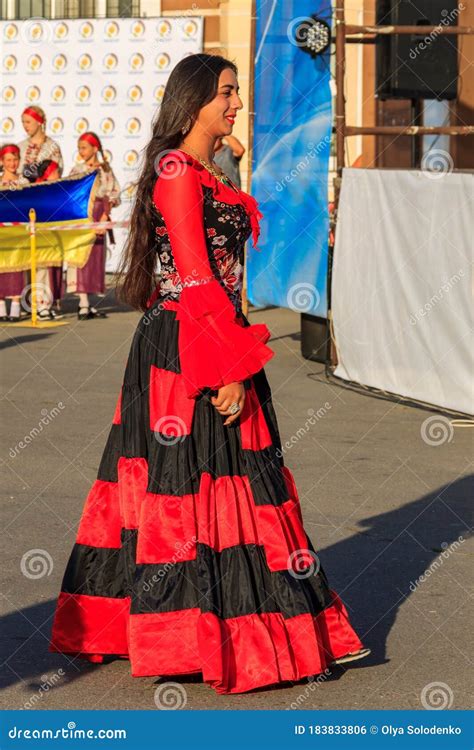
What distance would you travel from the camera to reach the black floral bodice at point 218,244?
4.84 m

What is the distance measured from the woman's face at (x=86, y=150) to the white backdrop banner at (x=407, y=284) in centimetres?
546

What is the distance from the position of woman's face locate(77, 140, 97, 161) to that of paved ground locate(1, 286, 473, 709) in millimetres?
→ 4123

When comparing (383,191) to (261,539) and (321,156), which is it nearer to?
(321,156)

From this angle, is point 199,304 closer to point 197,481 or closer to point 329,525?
point 197,481

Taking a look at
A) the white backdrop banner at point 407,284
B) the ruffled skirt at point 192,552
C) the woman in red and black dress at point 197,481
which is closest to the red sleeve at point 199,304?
the woman in red and black dress at point 197,481

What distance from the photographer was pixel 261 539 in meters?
4.86

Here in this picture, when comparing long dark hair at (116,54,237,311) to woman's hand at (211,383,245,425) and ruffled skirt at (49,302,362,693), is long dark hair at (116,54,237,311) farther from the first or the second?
woman's hand at (211,383,245,425)

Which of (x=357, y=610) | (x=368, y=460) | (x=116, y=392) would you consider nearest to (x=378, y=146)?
(x=116, y=392)

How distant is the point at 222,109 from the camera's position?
4871 mm

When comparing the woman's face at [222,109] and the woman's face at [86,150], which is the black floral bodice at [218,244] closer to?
the woman's face at [222,109]

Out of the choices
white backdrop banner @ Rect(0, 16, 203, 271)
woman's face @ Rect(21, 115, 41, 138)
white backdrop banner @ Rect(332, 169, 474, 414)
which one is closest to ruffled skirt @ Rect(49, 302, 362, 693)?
white backdrop banner @ Rect(332, 169, 474, 414)

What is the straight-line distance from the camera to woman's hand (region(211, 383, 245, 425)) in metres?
4.76
